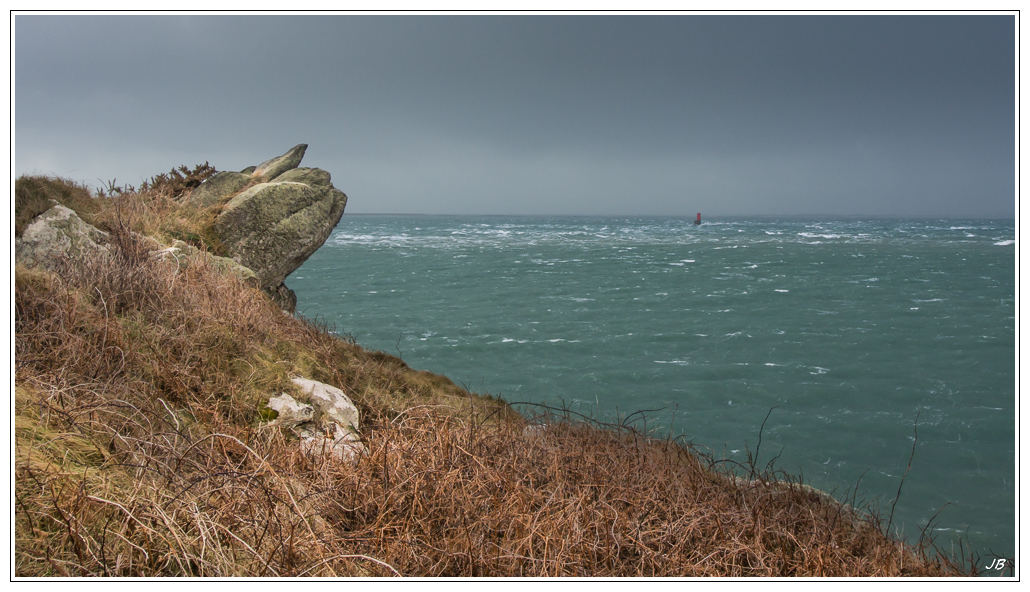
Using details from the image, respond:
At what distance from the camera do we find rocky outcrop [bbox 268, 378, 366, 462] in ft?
15.9

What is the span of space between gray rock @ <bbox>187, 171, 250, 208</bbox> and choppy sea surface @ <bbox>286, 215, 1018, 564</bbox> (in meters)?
3.76

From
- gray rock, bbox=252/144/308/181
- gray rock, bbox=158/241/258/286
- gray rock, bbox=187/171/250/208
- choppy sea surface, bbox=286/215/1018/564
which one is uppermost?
gray rock, bbox=252/144/308/181

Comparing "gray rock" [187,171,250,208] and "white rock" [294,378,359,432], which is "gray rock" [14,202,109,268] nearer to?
"white rock" [294,378,359,432]

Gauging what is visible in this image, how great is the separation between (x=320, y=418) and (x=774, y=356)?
11940 millimetres

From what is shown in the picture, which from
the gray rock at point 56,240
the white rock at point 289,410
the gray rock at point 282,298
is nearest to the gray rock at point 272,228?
the gray rock at point 282,298

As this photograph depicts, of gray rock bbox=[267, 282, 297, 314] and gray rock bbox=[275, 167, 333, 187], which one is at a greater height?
gray rock bbox=[275, 167, 333, 187]

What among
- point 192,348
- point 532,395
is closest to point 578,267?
point 532,395

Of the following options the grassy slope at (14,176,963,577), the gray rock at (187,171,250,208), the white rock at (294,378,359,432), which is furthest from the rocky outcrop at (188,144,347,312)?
the white rock at (294,378,359,432)

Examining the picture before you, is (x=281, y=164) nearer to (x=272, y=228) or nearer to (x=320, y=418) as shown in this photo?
(x=272, y=228)

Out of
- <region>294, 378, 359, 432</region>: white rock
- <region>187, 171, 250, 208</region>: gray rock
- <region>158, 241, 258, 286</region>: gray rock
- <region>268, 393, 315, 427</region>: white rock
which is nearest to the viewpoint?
<region>268, 393, 315, 427</region>: white rock

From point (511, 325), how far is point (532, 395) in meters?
6.05

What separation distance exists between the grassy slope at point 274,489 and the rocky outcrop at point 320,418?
208 millimetres

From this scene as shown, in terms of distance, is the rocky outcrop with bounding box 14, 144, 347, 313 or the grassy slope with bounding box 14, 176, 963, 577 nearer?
the grassy slope with bounding box 14, 176, 963, 577

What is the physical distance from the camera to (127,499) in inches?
122
